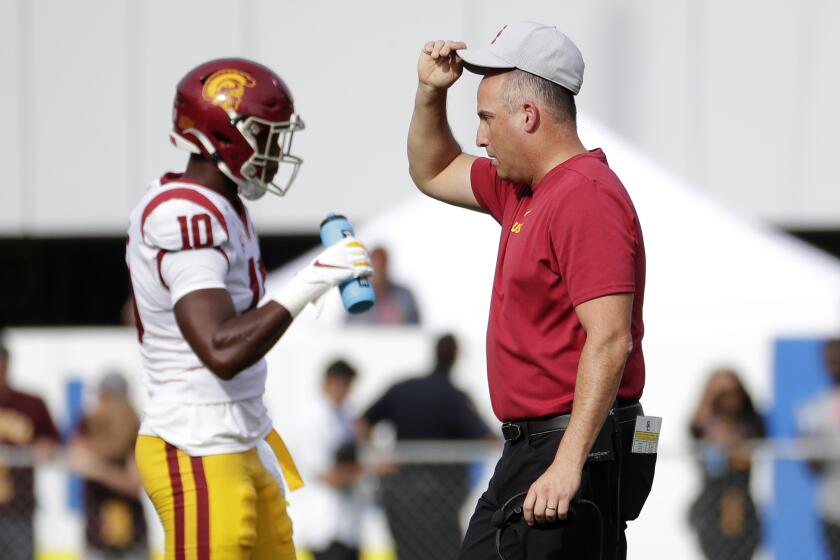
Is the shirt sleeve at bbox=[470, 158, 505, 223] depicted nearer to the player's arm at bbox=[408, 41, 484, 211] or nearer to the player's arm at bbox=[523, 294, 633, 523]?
the player's arm at bbox=[408, 41, 484, 211]

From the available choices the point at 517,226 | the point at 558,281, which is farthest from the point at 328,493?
the point at 558,281

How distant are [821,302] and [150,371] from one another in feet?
16.2

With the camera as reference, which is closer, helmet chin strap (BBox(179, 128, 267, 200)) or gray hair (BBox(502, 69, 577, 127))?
gray hair (BBox(502, 69, 577, 127))

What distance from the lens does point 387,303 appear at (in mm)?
7906

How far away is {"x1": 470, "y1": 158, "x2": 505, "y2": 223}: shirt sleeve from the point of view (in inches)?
147

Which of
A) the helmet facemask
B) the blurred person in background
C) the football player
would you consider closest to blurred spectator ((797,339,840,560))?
the football player

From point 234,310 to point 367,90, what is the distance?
8651 millimetres

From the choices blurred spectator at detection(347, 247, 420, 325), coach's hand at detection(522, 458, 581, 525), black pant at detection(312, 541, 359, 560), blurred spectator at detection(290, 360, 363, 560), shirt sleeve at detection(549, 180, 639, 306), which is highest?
shirt sleeve at detection(549, 180, 639, 306)

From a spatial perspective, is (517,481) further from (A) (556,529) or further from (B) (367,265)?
(B) (367,265)

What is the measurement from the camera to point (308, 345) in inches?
301

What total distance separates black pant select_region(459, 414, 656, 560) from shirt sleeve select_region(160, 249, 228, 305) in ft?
2.96

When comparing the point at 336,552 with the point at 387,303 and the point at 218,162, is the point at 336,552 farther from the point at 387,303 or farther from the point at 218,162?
the point at 218,162

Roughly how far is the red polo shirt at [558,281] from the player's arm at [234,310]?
0.41 m

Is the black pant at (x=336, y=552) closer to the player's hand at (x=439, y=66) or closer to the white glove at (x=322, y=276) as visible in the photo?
the player's hand at (x=439, y=66)
